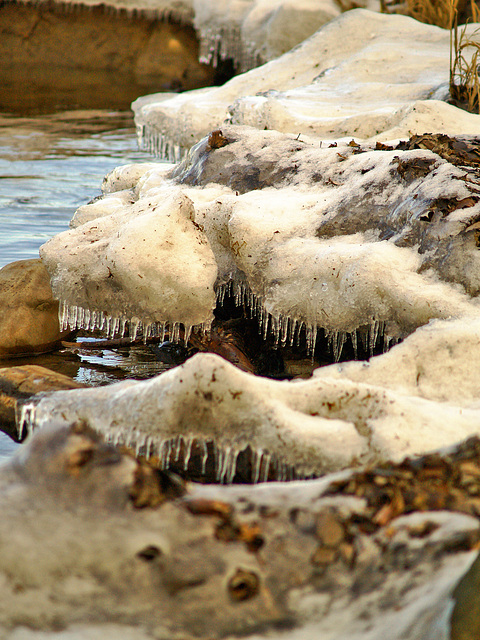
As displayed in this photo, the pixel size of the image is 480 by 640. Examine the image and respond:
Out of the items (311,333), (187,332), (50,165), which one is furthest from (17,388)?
(50,165)

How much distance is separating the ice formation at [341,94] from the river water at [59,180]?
52.8 inches

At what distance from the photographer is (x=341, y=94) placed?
5.84m

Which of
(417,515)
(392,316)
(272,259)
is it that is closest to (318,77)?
(272,259)

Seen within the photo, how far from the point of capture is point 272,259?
2.90m

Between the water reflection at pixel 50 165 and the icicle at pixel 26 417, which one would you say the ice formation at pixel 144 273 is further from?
the water reflection at pixel 50 165

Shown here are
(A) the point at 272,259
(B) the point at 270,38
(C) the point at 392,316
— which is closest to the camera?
(C) the point at 392,316

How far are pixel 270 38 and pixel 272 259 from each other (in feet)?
23.3

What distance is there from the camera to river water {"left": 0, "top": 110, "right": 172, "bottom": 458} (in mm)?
3295

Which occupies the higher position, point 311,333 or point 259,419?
point 259,419

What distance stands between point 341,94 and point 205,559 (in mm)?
5396

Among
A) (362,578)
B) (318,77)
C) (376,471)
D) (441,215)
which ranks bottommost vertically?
(362,578)

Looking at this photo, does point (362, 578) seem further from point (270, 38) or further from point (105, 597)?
point (270, 38)

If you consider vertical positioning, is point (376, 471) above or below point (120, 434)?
above

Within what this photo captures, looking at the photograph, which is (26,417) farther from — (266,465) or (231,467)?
(266,465)
